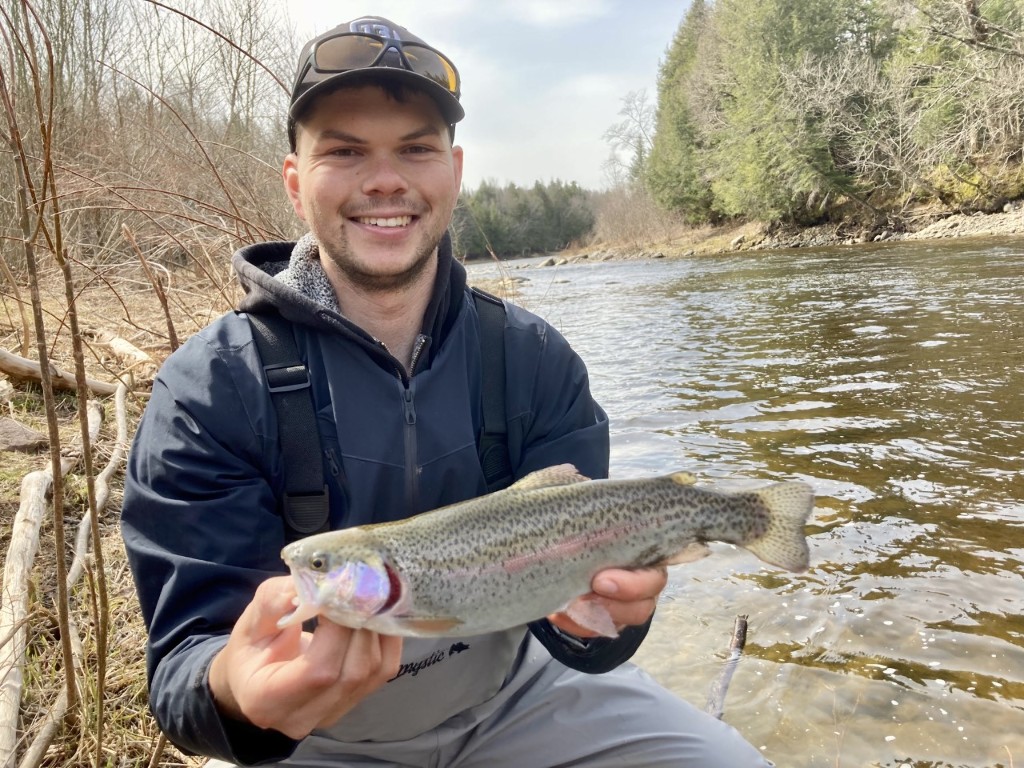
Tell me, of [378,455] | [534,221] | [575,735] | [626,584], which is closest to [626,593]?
[626,584]

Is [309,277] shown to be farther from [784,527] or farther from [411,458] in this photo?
[784,527]

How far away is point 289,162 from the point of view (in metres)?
3.29

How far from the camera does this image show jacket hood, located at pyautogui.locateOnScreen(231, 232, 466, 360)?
8.99 ft

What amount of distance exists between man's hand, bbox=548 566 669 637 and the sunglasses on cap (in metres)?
2.03

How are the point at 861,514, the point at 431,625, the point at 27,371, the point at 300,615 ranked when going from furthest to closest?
the point at 27,371, the point at 861,514, the point at 431,625, the point at 300,615

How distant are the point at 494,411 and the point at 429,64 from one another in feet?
4.74

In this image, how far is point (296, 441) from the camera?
8.59ft

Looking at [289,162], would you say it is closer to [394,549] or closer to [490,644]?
[394,549]

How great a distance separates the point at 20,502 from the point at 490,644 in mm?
3398

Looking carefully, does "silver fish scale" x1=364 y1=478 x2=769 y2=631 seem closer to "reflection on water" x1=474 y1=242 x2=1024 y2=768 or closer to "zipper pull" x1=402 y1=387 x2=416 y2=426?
"zipper pull" x1=402 y1=387 x2=416 y2=426

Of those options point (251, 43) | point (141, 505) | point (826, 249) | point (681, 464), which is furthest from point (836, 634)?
point (826, 249)

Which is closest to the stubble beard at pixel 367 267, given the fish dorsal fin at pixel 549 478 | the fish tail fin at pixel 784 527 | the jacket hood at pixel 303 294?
the jacket hood at pixel 303 294

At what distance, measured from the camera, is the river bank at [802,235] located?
30.6 metres

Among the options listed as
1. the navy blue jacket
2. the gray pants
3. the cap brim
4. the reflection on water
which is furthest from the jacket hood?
the reflection on water
